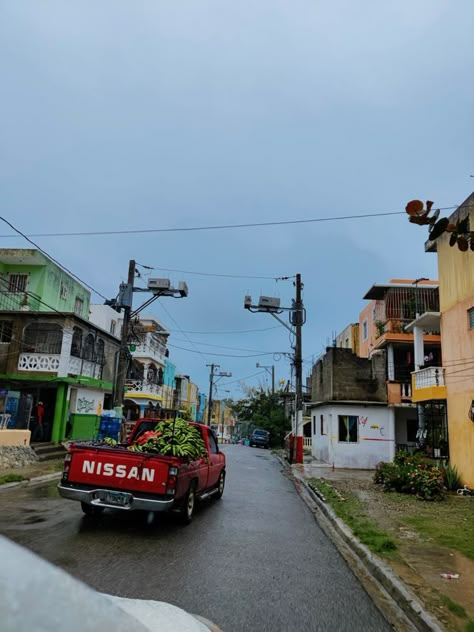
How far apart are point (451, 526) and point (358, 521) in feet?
5.56

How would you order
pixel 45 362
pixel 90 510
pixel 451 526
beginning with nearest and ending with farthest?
1. pixel 90 510
2. pixel 451 526
3. pixel 45 362

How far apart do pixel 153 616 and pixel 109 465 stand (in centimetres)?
630

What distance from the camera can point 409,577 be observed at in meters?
5.69

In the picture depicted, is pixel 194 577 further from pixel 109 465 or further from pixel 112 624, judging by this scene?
pixel 112 624

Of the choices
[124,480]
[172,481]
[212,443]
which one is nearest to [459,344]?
[212,443]

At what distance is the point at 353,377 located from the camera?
24.3 metres

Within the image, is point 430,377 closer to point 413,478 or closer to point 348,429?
point 413,478

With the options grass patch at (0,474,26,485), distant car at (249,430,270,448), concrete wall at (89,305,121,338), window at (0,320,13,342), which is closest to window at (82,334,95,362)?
window at (0,320,13,342)

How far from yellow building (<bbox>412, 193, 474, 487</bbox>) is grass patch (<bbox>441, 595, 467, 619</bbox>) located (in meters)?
10.1

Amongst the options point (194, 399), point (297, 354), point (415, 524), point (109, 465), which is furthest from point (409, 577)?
point (194, 399)

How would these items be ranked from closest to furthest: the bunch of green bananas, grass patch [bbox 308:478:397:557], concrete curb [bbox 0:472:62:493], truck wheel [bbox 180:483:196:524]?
grass patch [bbox 308:478:397:557] < truck wheel [bbox 180:483:196:524] < the bunch of green bananas < concrete curb [bbox 0:472:62:493]

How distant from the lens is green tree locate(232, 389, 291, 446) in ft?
161

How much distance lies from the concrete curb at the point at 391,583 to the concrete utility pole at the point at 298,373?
47.7ft

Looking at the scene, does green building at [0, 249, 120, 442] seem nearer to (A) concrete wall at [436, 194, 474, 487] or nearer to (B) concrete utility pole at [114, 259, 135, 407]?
(B) concrete utility pole at [114, 259, 135, 407]
